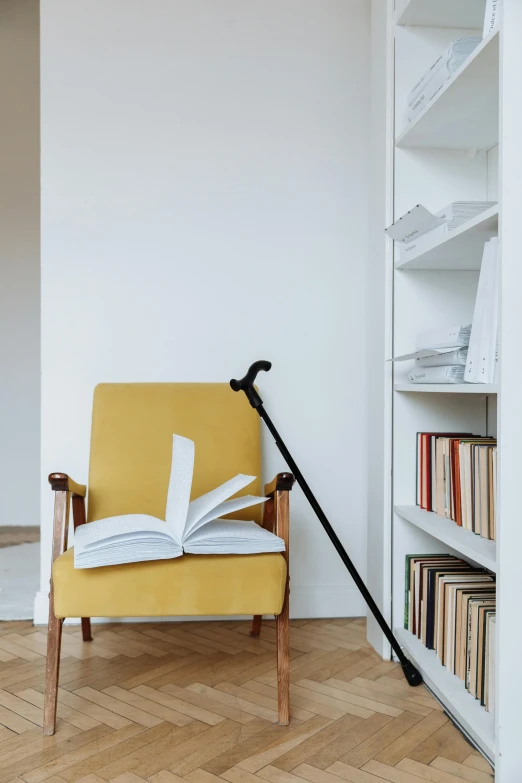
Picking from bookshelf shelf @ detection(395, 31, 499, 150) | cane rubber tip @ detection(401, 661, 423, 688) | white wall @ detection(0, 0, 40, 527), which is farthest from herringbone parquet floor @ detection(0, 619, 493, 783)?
white wall @ detection(0, 0, 40, 527)

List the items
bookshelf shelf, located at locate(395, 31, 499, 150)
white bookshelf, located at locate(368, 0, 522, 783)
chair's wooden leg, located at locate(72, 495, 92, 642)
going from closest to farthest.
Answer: bookshelf shelf, located at locate(395, 31, 499, 150)
white bookshelf, located at locate(368, 0, 522, 783)
chair's wooden leg, located at locate(72, 495, 92, 642)

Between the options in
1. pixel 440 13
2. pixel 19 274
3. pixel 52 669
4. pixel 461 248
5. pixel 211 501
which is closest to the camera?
pixel 52 669

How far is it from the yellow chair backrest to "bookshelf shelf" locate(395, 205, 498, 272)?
2.47 feet

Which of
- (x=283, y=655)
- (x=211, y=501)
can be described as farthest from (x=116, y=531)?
(x=283, y=655)

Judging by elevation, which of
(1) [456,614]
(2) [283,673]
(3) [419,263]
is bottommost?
(2) [283,673]

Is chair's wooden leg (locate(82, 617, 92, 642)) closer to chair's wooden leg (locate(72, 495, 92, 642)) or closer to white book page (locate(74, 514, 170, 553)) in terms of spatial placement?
chair's wooden leg (locate(72, 495, 92, 642))

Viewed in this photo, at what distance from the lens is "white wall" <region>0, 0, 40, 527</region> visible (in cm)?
405

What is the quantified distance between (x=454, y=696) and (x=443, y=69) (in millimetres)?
1641

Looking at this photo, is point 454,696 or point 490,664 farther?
point 454,696

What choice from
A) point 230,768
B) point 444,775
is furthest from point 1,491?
point 444,775

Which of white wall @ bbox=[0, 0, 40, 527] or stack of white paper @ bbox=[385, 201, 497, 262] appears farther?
white wall @ bbox=[0, 0, 40, 527]

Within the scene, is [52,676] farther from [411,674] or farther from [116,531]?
[411,674]

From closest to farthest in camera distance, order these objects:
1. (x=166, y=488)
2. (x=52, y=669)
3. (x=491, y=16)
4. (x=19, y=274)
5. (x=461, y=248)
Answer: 1. (x=491, y=16)
2. (x=52, y=669)
3. (x=461, y=248)
4. (x=166, y=488)
5. (x=19, y=274)

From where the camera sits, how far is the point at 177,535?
1727mm
